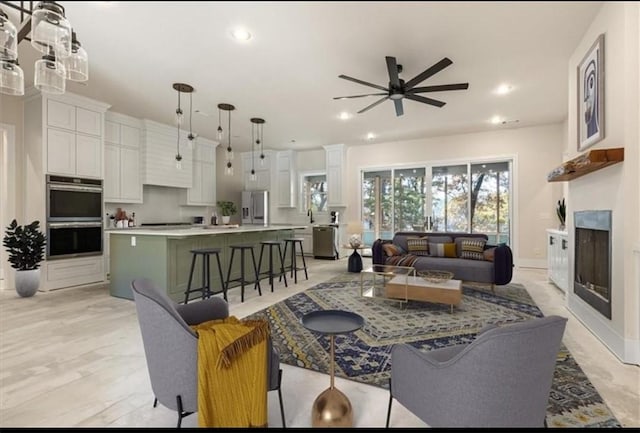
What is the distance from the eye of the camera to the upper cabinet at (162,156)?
577 centimetres

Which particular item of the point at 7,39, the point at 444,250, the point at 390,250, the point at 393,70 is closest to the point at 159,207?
the point at 390,250

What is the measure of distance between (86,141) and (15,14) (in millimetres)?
2566

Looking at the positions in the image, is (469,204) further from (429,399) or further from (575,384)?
(429,399)

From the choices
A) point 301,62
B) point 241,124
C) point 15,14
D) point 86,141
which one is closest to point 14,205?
point 86,141

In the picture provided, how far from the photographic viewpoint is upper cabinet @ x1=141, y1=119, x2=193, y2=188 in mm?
5773

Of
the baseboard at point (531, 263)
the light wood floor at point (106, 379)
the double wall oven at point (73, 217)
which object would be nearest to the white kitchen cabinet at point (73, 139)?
the double wall oven at point (73, 217)

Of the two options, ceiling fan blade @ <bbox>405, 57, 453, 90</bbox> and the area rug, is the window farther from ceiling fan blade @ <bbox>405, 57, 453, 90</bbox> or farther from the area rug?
ceiling fan blade @ <bbox>405, 57, 453, 90</bbox>

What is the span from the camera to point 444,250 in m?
5.01

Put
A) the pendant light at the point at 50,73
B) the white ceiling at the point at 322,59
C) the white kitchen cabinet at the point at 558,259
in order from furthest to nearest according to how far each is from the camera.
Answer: the white kitchen cabinet at the point at 558,259
the pendant light at the point at 50,73
the white ceiling at the point at 322,59

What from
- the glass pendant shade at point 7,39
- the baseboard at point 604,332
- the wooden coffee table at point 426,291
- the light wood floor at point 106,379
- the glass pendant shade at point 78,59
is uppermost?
the glass pendant shade at point 7,39

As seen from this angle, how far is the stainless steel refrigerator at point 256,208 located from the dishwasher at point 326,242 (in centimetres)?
138

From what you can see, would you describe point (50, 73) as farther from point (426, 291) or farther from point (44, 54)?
point (426, 291)

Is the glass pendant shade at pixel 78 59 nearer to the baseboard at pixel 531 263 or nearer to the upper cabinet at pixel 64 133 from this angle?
the upper cabinet at pixel 64 133

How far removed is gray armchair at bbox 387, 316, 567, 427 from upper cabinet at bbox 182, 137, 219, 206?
6686 millimetres
